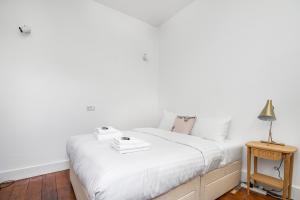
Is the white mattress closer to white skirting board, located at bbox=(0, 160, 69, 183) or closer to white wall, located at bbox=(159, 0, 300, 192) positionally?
white wall, located at bbox=(159, 0, 300, 192)

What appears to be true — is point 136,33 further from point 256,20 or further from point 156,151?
point 156,151

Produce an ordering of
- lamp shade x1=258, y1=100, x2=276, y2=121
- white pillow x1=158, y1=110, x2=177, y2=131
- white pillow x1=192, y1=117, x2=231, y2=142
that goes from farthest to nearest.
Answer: white pillow x1=158, y1=110, x2=177, y2=131
white pillow x1=192, y1=117, x2=231, y2=142
lamp shade x1=258, y1=100, x2=276, y2=121

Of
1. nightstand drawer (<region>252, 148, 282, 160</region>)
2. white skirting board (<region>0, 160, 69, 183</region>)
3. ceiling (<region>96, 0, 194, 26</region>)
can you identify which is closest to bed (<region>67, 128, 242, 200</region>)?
nightstand drawer (<region>252, 148, 282, 160</region>)

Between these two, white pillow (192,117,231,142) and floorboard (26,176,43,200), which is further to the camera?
white pillow (192,117,231,142)

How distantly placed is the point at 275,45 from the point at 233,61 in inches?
22.0

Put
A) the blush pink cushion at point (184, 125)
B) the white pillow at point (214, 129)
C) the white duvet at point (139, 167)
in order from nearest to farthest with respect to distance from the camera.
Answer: the white duvet at point (139, 167)
the white pillow at point (214, 129)
the blush pink cushion at point (184, 125)

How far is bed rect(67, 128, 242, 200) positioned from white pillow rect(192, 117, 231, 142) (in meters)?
0.17

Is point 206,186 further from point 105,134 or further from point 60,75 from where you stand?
point 60,75

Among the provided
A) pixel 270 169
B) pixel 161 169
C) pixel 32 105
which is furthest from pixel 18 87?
pixel 270 169

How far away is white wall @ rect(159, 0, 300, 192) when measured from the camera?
6.83 ft

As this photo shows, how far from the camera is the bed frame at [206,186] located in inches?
63.6

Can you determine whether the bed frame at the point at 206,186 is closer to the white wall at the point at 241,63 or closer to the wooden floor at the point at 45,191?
the wooden floor at the point at 45,191

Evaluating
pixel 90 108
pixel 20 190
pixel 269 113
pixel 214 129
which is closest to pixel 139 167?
pixel 214 129

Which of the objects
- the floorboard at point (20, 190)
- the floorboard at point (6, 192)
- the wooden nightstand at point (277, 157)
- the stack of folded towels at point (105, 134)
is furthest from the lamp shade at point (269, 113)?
the floorboard at point (6, 192)
